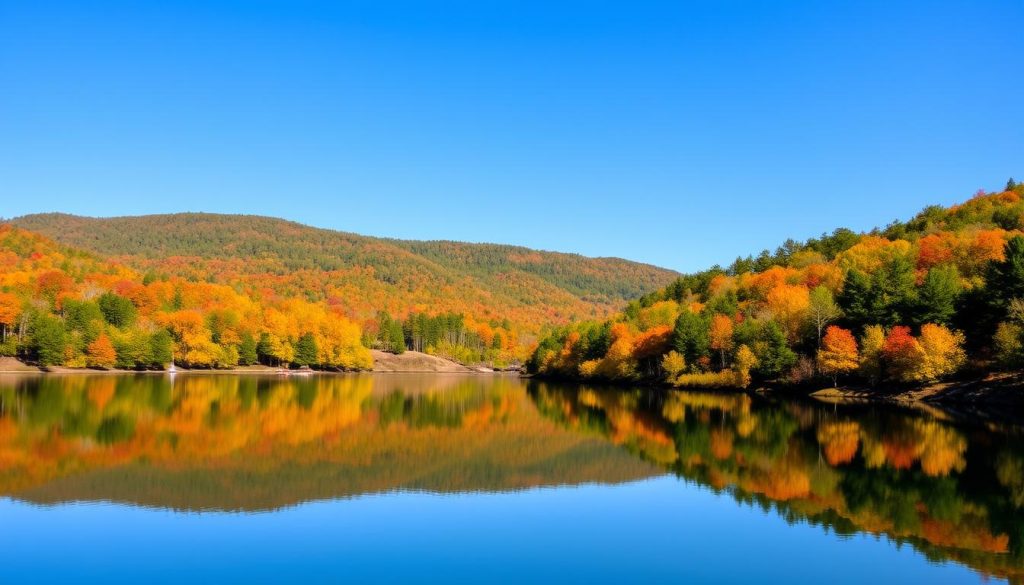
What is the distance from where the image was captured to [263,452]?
32875mm

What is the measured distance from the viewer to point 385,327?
160375 millimetres

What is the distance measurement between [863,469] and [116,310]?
109 meters

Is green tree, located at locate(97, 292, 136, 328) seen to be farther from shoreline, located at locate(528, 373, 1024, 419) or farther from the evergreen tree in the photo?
shoreline, located at locate(528, 373, 1024, 419)

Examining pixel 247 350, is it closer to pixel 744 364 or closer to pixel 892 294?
pixel 744 364

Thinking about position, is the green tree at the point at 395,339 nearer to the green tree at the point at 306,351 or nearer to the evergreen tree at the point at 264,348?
→ the green tree at the point at 306,351

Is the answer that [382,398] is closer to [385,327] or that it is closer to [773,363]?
[773,363]

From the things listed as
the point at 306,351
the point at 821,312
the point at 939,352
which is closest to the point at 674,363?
the point at 821,312

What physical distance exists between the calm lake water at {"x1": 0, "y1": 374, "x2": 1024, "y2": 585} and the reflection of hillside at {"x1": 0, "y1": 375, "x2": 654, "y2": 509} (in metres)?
0.18

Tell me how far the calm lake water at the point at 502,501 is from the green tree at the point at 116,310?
7192 centimetres

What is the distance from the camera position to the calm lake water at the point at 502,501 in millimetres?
17219

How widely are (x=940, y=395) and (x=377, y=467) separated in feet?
163

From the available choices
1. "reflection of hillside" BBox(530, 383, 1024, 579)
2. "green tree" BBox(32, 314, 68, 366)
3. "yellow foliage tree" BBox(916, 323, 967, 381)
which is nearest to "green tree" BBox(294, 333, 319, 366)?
"green tree" BBox(32, 314, 68, 366)

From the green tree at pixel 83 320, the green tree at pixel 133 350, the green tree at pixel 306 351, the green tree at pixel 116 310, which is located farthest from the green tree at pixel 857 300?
the green tree at pixel 116 310

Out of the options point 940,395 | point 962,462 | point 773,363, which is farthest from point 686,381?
point 962,462
